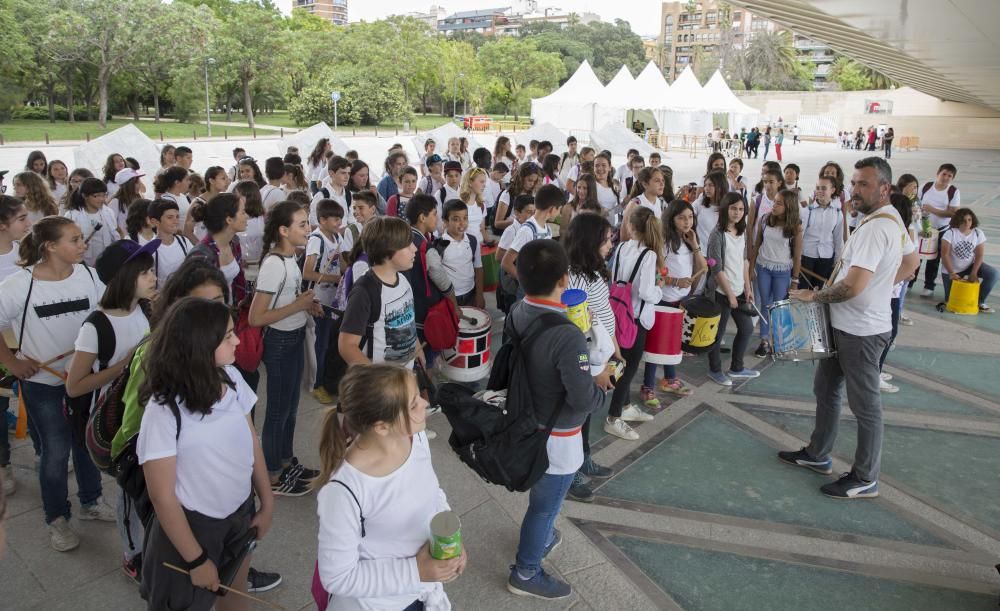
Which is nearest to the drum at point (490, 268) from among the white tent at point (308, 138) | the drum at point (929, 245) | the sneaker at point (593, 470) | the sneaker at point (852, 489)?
the sneaker at point (593, 470)

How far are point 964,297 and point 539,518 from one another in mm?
7869

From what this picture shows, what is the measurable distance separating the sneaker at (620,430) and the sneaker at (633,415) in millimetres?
107

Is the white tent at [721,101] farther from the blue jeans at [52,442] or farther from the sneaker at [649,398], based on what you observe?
the blue jeans at [52,442]

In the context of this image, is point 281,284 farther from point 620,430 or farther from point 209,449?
point 620,430

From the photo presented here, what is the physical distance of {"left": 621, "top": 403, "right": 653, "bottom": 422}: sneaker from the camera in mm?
5012

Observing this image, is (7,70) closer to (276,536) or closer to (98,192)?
(98,192)

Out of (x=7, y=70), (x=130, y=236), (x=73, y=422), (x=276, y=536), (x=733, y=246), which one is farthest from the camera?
(x=7, y=70)

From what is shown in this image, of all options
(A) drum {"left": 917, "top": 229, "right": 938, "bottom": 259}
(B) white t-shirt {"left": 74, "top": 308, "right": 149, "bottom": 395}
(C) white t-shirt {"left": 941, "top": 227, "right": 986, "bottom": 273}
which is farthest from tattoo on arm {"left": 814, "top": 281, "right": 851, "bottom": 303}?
(C) white t-shirt {"left": 941, "top": 227, "right": 986, "bottom": 273}

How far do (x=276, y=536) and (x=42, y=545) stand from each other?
1225 millimetres

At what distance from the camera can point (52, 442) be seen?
10.8 ft

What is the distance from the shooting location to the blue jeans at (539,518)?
9.64 ft

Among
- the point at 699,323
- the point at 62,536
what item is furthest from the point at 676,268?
the point at 62,536

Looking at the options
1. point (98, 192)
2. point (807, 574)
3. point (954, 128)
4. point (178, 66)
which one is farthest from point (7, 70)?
point (954, 128)

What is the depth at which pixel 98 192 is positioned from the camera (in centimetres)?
580
